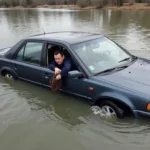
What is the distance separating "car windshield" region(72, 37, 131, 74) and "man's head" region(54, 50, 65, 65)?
309mm

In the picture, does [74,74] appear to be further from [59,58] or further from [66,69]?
[59,58]

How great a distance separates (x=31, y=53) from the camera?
611 cm

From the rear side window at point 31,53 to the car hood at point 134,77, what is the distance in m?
1.79

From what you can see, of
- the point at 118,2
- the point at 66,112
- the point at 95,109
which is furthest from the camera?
the point at 118,2

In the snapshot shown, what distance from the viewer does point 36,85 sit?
6.27 metres

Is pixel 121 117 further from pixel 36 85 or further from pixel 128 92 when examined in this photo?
pixel 36 85

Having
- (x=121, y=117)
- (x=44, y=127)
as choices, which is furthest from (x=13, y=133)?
(x=121, y=117)

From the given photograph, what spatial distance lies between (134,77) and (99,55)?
0.99 meters

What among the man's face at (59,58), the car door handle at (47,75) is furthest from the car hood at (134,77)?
the car door handle at (47,75)

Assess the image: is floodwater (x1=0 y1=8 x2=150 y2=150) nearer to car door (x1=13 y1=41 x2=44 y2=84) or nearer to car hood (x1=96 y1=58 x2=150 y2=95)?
car door (x1=13 y1=41 x2=44 y2=84)

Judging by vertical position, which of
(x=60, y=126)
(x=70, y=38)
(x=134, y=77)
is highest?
(x=70, y=38)

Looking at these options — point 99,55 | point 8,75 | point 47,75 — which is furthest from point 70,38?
point 8,75

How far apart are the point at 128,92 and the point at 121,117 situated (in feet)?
1.99

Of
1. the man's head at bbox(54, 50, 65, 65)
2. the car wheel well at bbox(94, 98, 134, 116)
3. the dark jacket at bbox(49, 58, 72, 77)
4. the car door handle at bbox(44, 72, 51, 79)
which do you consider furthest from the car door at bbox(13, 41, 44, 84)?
the car wheel well at bbox(94, 98, 134, 116)
